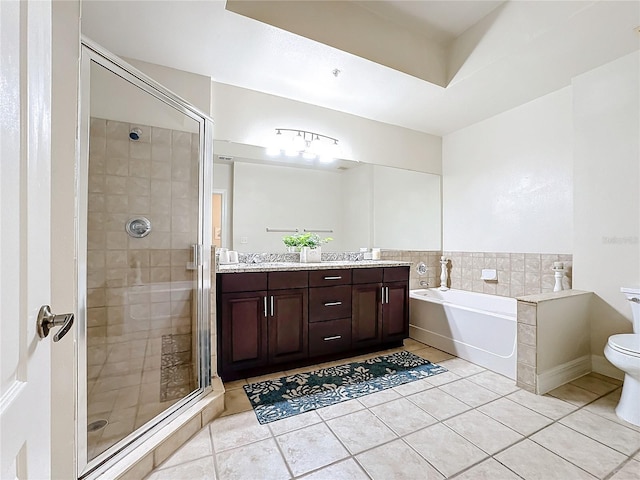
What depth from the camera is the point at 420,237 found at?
11.9ft

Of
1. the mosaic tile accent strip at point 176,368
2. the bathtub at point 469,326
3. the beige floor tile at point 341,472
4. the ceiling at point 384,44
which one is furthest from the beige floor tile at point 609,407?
the mosaic tile accent strip at point 176,368

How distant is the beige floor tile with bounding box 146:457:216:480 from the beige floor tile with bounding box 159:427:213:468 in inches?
1.3

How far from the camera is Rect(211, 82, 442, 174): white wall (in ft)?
8.25

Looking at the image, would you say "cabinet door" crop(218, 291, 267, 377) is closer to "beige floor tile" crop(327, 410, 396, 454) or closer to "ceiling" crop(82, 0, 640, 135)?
"beige floor tile" crop(327, 410, 396, 454)

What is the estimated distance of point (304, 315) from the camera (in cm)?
238

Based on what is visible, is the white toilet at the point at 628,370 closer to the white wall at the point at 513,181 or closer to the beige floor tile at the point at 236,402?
the white wall at the point at 513,181

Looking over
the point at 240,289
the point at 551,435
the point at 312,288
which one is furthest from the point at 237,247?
the point at 551,435

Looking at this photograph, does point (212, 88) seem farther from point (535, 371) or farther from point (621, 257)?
point (621, 257)

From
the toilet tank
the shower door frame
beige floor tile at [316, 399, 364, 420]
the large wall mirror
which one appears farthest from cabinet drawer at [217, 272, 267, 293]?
the toilet tank

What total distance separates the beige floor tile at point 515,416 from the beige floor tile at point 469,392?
2.0 inches

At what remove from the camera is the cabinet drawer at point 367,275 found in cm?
262
